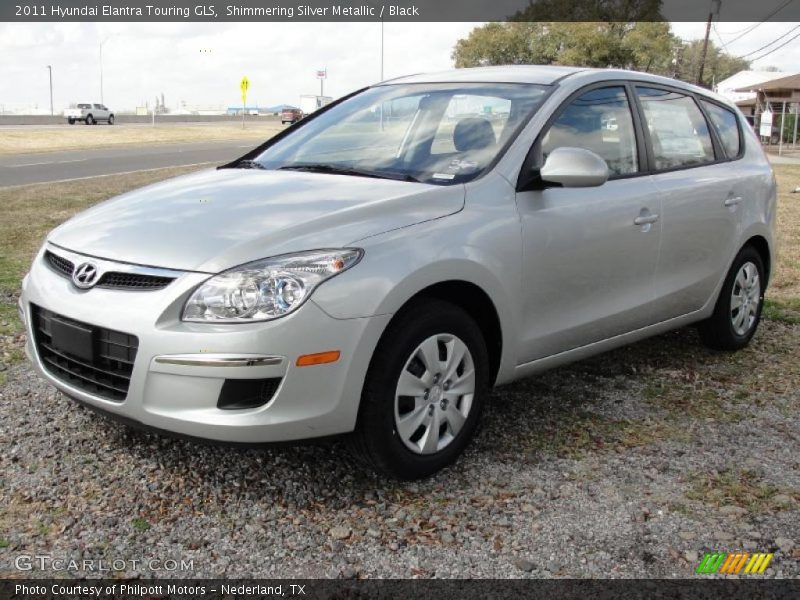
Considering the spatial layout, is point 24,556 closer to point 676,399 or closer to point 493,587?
point 493,587

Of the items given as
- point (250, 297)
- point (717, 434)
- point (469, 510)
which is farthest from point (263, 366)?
point (717, 434)

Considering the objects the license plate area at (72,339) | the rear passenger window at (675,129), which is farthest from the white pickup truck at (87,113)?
the license plate area at (72,339)

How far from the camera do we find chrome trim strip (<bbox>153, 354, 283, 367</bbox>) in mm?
2945

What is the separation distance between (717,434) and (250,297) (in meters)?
2.48

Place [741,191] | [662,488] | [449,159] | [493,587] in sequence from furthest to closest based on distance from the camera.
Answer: [741,191] → [449,159] → [662,488] → [493,587]

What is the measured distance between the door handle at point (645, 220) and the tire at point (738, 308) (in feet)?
3.47

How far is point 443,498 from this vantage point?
11.2ft

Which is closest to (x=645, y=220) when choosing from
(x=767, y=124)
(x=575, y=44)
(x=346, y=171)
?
(x=346, y=171)

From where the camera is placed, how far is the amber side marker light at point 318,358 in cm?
299

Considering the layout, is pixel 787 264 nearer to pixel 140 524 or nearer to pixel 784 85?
pixel 140 524

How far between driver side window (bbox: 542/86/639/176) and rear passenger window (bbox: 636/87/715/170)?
204 millimetres

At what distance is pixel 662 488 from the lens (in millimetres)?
3549

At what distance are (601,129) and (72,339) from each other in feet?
9.03

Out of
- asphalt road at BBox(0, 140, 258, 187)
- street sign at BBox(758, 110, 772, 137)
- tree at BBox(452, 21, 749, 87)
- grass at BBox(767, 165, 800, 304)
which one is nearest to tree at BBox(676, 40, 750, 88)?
tree at BBox(452, 21, 749, 87)
